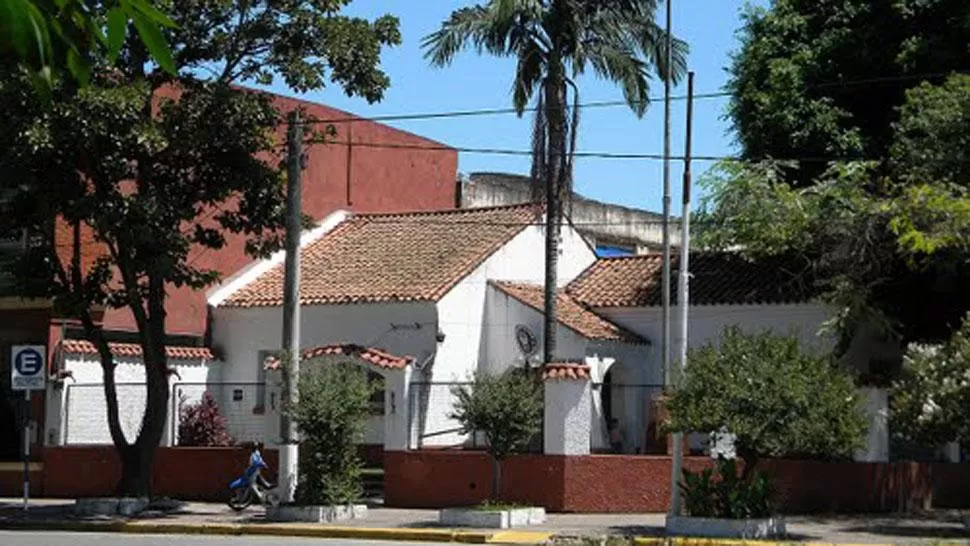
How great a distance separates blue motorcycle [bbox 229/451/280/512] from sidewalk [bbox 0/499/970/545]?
221 mm

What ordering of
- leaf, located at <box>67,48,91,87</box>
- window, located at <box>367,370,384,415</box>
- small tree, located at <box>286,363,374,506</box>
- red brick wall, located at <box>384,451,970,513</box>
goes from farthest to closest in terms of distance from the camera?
window, located at <box>367,370,384,415</box> < red brick wall, located at <box>384,451,970,513</box> < small tree, located at <box>286,363,374,506</box> < leaf, located at <box>67,48,91,87</box>

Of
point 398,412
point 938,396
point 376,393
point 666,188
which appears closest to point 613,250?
point 666,188

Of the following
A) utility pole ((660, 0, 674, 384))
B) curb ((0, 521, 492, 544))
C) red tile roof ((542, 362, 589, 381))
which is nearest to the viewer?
curb ((0, 521, 492, 544))

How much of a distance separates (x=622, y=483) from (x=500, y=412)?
3138 millimetres

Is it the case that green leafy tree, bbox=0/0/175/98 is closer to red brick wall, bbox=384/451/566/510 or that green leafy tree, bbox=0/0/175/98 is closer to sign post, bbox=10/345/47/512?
red brick wall, bbox=384/451/566/510

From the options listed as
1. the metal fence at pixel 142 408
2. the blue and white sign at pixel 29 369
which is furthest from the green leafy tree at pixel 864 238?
the blue and white sign at pixel 29 369

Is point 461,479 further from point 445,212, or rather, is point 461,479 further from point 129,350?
point 445,212

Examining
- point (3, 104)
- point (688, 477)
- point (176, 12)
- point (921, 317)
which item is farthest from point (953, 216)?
point (3, 104)

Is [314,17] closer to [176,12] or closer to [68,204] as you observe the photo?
[176,12]

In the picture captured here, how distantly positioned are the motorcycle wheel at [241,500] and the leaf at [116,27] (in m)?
22.4

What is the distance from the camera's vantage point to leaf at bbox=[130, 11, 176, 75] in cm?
340

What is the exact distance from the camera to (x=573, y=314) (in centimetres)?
3056

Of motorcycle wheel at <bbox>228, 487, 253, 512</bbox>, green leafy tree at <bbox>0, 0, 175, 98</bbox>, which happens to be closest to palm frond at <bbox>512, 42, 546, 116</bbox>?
motorcycle wheel at <bbox>228, 487, 253, 512</bbox>

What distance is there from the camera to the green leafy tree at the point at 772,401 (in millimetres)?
19891
